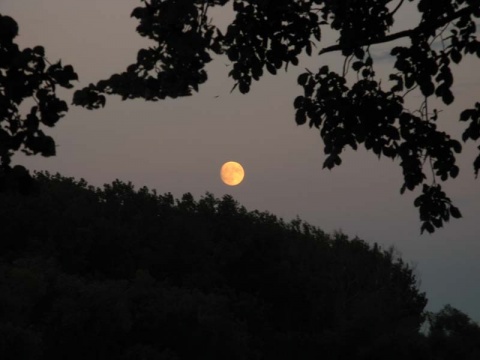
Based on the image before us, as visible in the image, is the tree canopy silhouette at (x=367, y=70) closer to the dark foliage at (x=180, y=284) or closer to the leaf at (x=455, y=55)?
the leaf at (x=455, y=55)

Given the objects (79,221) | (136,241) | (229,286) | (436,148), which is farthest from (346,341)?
(436,148)

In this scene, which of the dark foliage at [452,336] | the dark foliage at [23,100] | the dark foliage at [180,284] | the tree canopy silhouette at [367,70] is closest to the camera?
the dark foliage at [23,100]

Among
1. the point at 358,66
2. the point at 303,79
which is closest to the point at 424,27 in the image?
the point at 358,66

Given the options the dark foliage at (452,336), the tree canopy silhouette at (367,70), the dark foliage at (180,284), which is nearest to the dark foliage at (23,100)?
the tree canopy silhouette at (367,70)

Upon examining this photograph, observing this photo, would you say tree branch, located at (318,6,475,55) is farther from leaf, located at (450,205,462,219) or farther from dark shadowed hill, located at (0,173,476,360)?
dark shadowed hill, located at (0,173,476,360)

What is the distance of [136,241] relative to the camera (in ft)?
211

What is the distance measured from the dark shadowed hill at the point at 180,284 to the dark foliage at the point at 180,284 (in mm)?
79

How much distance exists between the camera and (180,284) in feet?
210

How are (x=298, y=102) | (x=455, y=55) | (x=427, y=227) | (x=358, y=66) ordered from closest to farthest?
(x=455, y=55)
(x=298, y=102)
(x=427, y=227)
(x=358, y=66)

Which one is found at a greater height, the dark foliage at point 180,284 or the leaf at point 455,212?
the dark foliage at point 180,284

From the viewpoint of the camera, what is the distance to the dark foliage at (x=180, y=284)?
49375mm

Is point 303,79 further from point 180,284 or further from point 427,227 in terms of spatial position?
point 180,284

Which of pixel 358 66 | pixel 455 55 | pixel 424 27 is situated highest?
pixel 424 27

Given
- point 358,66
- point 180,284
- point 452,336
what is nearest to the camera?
point 358,66
